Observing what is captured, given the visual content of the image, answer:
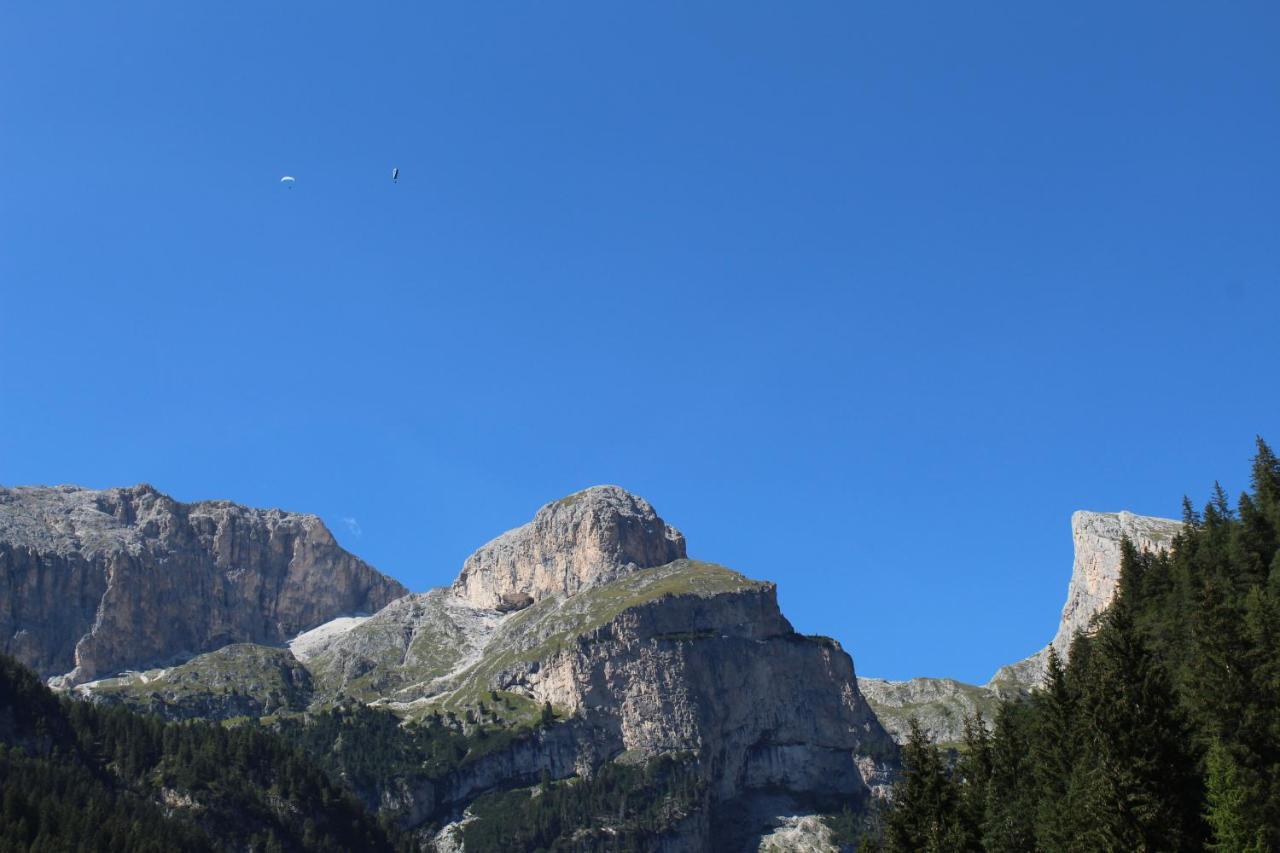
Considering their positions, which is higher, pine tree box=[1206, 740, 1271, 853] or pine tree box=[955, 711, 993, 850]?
pine tree box=[955, 711, 993, 850]

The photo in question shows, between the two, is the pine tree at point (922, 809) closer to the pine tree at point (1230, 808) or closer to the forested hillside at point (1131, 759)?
the forested hillside at point (1131, 759)

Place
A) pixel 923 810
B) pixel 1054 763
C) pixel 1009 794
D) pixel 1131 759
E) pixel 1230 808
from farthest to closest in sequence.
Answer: pixel 1009 794 < pixel 923 810 < pixel 1054 763 < pixel 1131 759 < pixel 1230 808

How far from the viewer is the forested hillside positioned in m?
65.8

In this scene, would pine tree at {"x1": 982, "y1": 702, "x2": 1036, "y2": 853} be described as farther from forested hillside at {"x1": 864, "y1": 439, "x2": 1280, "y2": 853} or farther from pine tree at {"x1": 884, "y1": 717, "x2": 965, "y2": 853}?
pine tree at {"x1": 884, "y1": 717, "x2": 965, "y2": 853}

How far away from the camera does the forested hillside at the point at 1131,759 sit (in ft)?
216

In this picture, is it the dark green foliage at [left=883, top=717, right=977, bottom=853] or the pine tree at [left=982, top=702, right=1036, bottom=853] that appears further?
the pine tree at [left=982, top=702, right=1036, bottom=853]

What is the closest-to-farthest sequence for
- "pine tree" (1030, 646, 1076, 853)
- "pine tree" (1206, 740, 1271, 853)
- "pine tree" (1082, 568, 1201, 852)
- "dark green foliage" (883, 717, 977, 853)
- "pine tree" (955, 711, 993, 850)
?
"pine tree" (1206, 740, 1271, 853)
"pine tree" (1082, 568, 1201, 852)
"pine tree" (1030, 646, 1076, 853)
"dark green foliage" (883, 717, 977, 853)
"pine tree" (955, 711, 993, 850)

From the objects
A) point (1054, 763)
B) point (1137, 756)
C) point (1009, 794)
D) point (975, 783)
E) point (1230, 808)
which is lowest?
point (1230, 808)

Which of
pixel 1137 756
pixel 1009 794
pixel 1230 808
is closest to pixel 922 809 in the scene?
pixel 1009 794

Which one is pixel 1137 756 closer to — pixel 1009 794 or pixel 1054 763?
pixel 1054 763

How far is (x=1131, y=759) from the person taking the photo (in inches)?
2687

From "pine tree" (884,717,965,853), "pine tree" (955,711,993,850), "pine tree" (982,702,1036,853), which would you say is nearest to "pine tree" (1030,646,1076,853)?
"pine tree" (982,702,1036,853)

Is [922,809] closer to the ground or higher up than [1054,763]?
closer to the ground

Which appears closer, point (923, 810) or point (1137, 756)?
point (1137, 756)
